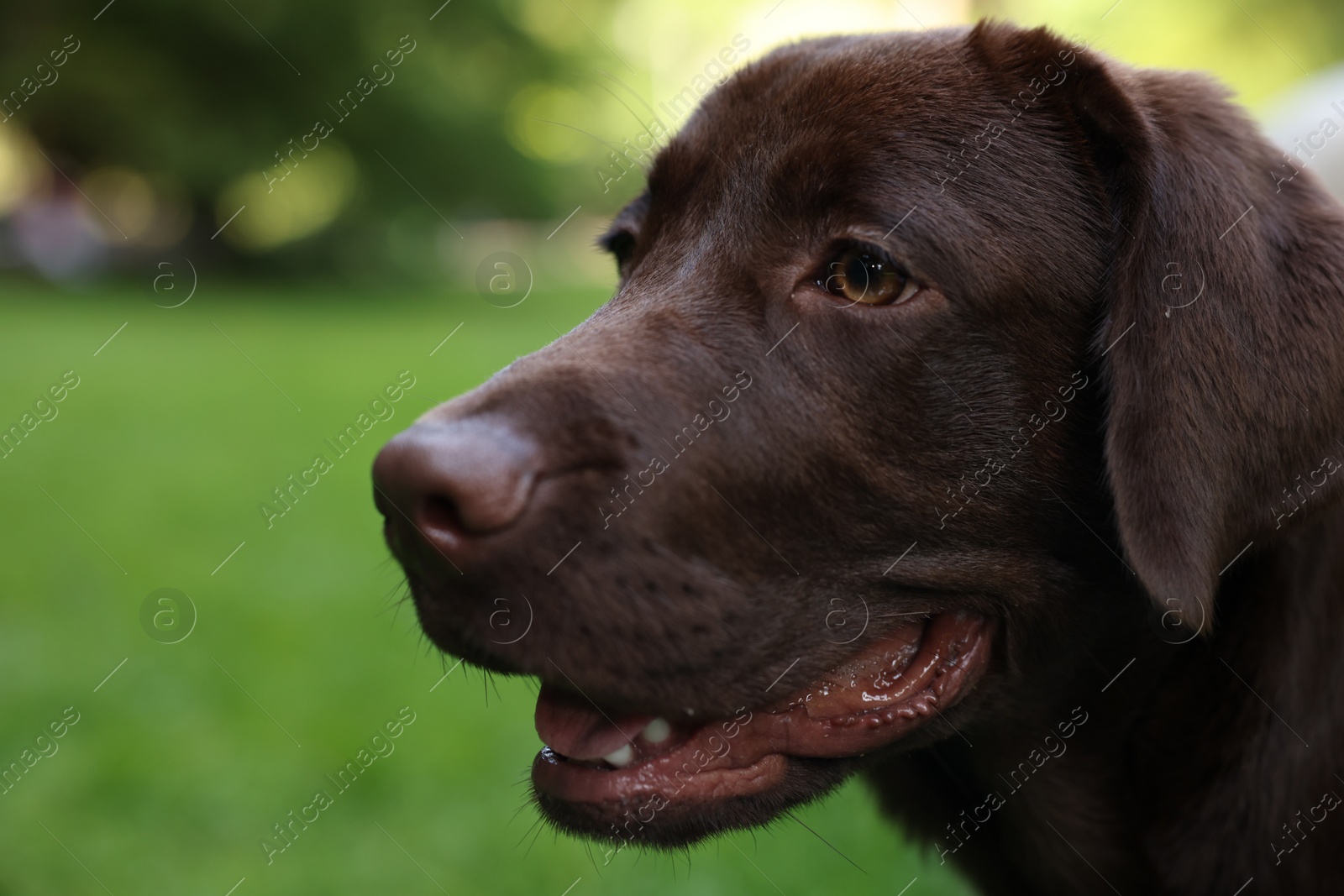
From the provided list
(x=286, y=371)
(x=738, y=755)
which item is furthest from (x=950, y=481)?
(x=286, y=371)

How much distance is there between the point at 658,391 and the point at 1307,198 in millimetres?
1340

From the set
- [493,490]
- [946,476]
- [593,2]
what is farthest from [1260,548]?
[593,2]

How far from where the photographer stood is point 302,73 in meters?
26.7

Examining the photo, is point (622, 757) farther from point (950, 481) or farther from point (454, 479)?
point (950, 481)

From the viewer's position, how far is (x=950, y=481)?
2141 mm

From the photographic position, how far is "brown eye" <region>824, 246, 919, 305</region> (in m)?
2.13

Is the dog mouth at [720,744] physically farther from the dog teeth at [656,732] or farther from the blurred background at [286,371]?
the blurred background at [286,371]

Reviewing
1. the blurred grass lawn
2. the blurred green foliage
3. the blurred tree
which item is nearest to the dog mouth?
the blurred grass lawn

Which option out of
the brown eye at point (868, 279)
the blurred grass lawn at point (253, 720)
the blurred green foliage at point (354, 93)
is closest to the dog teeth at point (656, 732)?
the blurred grass lawn at point (253, 720)

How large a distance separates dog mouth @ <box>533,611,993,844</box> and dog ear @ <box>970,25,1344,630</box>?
0.45 metres

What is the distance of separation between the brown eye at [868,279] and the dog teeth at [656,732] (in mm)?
895

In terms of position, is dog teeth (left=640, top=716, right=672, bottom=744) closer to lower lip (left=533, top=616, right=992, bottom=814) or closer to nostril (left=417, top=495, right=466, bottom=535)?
lower lip (left=533, top=616, right=992, bottom=814)

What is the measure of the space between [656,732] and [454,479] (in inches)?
27.2

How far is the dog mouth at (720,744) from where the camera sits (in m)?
2.02
